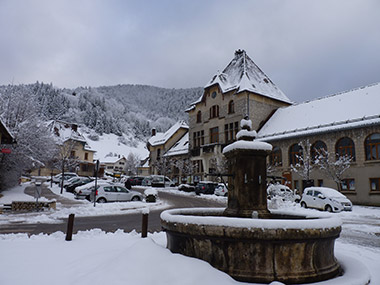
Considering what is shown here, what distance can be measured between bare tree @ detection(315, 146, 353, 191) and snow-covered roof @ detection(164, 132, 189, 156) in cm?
2390

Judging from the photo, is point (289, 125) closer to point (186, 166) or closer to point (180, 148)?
point (186, 166)

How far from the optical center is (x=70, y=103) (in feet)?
570

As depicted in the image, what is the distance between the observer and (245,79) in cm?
3797

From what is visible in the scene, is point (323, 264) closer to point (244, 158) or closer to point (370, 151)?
point (244, 158)

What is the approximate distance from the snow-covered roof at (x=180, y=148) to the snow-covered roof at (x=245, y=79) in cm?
1214

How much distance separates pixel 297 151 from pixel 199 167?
17071 mm

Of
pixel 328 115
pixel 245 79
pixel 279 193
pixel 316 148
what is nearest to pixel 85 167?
pixel 245 79

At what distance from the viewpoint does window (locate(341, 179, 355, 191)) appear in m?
25.2

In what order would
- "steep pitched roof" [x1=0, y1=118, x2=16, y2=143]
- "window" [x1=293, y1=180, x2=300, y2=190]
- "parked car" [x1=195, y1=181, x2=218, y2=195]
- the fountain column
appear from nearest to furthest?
1. the fountain column
2. "steep pitched roof" [x1=0, y1=118, x2=16, y2=143]
3. "window" [x1=293, y1=180, x2=300, y2=190]
4. "parked car" [x1=195, y1=181, x2=218, y2=195]

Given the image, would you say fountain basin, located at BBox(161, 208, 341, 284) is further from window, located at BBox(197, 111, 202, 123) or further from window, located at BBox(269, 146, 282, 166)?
window, located at BBox(197, 111, 202, 123)

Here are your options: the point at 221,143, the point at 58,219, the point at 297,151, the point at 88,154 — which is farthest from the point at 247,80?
the point at 88,154

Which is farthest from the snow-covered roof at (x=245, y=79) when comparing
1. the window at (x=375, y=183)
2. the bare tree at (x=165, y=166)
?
the window at (x=375, y=183)

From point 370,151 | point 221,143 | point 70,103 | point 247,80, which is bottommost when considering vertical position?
point 370,151

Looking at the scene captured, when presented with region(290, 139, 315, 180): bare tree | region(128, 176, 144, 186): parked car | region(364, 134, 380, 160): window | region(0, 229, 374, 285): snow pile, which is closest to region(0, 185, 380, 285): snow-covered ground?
region(0, 229, 374, 285): snow pile
